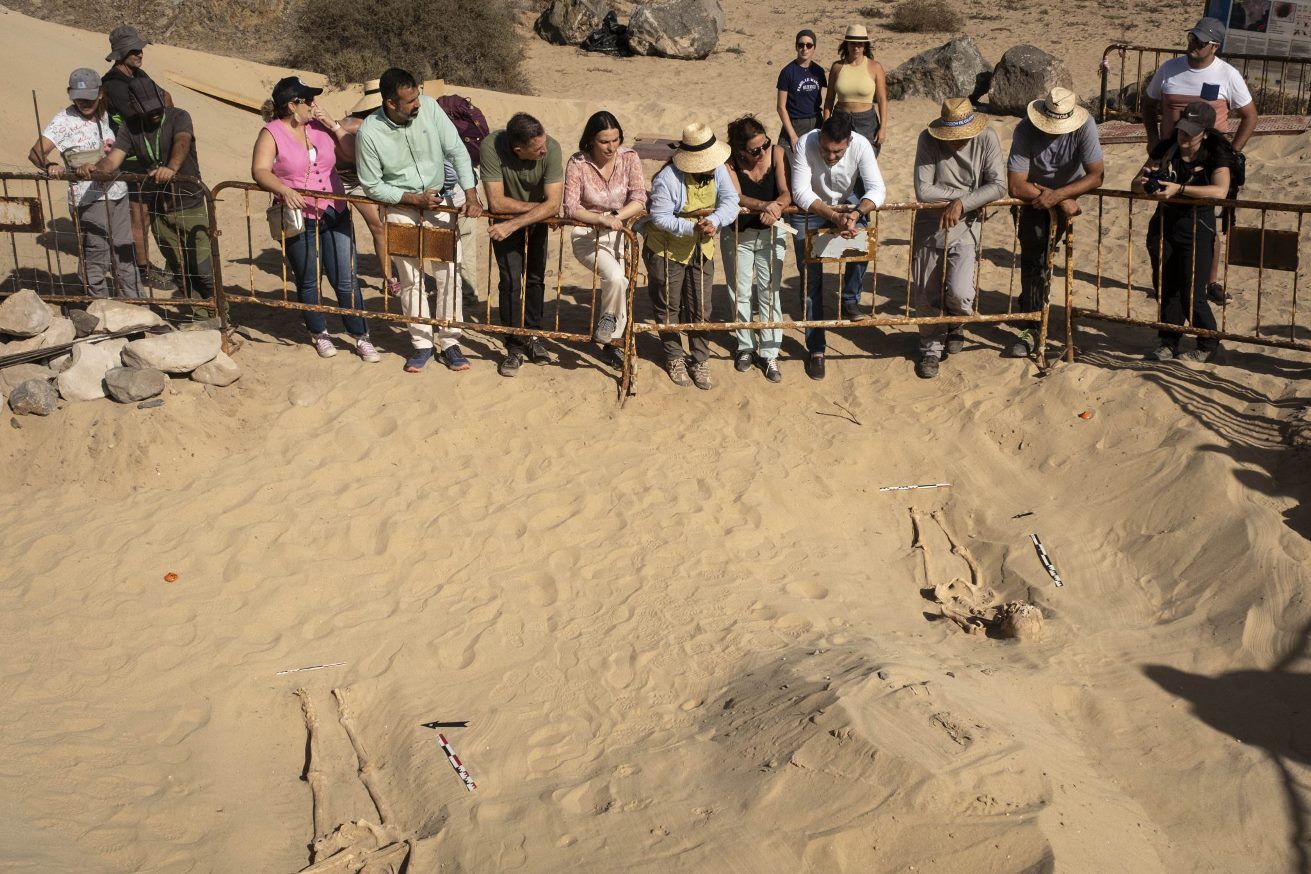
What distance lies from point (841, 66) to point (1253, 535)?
541 cm

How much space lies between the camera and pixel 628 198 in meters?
8.34

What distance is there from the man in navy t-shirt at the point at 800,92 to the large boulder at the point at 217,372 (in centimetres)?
523

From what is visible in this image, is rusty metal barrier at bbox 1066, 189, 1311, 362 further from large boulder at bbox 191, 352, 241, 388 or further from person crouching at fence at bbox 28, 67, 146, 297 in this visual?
person crouching at fence at bbox 28, 67, 146, 297

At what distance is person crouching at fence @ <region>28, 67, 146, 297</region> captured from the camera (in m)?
8.94

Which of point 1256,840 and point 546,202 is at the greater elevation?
point 546,202

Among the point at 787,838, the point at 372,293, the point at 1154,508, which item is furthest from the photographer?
the point at 372,293

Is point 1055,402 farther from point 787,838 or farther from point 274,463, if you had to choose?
point 274,463

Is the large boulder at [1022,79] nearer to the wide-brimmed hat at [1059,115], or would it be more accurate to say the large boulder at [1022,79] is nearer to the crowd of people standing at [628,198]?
the crowd of people standing at [628,198]

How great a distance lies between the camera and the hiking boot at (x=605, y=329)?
27.7 feet

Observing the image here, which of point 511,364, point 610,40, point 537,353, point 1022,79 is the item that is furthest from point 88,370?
point 610,40

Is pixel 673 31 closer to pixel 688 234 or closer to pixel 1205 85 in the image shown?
pixel 1205 85

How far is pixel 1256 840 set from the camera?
5.02 meters

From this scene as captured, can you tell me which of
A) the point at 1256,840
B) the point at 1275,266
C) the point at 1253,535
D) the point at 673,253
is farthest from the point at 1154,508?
the point at 673,253

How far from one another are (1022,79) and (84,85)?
476 inches
